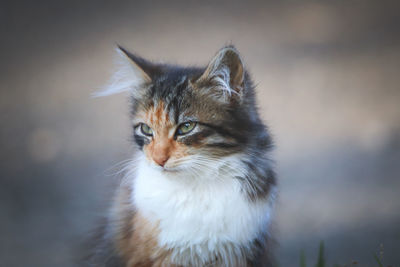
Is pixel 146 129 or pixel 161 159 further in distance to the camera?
pixel 146 129

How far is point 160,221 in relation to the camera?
185 centimetres

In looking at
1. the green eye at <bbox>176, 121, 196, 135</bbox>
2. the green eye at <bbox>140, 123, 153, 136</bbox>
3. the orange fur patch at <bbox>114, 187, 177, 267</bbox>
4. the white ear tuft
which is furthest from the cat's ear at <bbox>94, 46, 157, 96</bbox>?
the orange fur patch at <bbox>114, 187, 177, 267</bbox>

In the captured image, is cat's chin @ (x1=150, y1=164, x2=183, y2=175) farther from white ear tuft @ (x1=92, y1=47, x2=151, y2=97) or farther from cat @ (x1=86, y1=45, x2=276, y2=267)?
white ear tuft @ (x1=92, y1=47, x2=151, y2=97)

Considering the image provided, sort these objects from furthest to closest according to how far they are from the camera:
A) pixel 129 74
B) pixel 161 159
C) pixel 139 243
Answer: pixel 129 74
pixel 139 243
pixel 161 159

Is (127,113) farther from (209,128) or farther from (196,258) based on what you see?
(196,258)

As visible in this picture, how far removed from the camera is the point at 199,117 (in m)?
1.83

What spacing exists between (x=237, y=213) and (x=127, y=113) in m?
0.73

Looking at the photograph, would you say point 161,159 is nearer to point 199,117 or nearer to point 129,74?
point 199,117

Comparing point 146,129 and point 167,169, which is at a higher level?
point 146,129

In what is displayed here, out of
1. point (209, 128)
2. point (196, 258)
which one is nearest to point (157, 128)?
point (209, 128)

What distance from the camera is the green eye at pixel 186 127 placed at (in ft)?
5.97

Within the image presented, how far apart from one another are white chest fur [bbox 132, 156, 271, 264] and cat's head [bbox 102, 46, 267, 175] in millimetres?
112

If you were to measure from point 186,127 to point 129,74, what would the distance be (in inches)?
18.8

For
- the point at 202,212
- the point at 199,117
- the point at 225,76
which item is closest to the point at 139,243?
the point at 202,212
